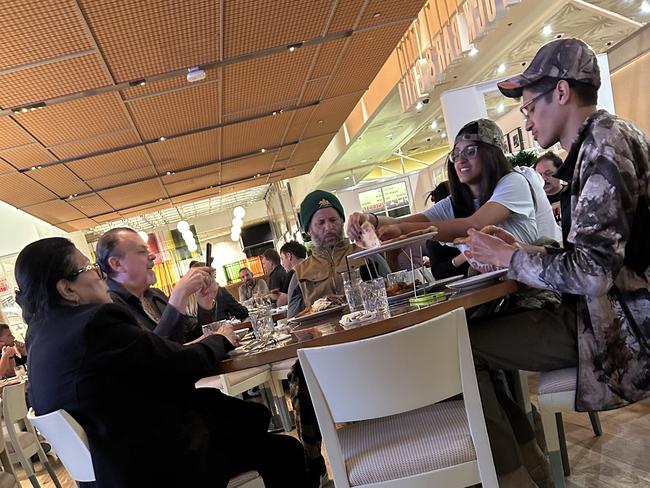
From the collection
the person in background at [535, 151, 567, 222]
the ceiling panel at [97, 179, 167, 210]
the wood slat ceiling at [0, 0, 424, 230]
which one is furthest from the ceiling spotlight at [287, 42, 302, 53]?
the ceiling panel at [97, 179, 167, 210]

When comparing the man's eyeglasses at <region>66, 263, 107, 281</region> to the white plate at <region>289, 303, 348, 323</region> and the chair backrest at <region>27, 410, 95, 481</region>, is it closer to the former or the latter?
the chair backrest at <region>27, 410, 95, 481</region>

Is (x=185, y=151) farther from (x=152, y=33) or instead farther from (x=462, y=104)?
(x=462, y=104)

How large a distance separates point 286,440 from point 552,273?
1.09 metres

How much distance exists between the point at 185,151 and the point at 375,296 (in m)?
6.50

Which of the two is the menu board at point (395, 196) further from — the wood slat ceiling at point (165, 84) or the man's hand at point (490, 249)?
the man's hand at point (490, 249)

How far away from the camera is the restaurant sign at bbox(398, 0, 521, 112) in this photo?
17.4ft

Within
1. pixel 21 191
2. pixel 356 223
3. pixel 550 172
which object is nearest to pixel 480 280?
pixel 356 223

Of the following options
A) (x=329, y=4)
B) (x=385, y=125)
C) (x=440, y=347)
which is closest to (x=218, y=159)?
(x=385, y=125)

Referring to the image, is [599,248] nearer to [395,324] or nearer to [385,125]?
[395,324]

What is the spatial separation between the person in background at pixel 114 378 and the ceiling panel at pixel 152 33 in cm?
272

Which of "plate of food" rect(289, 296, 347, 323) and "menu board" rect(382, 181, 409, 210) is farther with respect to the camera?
"menu board" rect(382, 181, 409, 210)

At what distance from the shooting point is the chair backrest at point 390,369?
4.10 ft

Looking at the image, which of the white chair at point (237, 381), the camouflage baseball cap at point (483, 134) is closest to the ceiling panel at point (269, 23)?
the camouflage baseball cap at point (483, 134)

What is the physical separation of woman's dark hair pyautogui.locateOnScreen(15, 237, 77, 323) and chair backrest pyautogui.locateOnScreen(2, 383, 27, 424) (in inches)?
83.8
